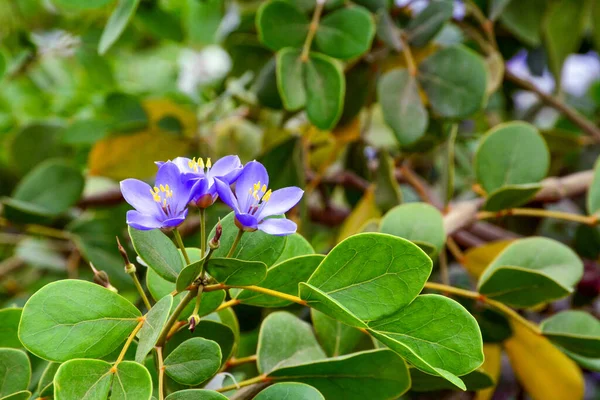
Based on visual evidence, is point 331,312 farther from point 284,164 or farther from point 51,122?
point 51,122

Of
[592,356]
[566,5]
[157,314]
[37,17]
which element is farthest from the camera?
[37,17]

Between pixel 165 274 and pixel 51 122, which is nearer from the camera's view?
pixel 165 274

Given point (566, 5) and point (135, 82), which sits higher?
point (566, 5)

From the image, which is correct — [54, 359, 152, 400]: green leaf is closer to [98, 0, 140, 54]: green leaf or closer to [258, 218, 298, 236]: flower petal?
[258, 218, 298, 236]: flower petal

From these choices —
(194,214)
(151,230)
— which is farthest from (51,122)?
(151,230)

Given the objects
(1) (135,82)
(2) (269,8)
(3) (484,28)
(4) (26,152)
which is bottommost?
(1) (135,82)
